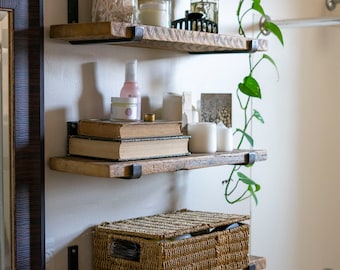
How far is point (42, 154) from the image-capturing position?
1.57 meters

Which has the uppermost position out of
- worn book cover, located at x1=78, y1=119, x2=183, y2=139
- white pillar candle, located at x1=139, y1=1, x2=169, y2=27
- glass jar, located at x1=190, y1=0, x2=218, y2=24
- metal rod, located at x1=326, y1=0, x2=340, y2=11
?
metal rod, located at x1=326, y1=0, x2=340, y2=11

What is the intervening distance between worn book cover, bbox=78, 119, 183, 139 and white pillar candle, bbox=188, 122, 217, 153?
12cm

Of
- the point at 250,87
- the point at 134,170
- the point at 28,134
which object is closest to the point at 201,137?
the point at 250,87

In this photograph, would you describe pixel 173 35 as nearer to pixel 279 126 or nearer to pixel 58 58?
pixel 58 58

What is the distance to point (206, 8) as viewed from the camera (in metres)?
1.82

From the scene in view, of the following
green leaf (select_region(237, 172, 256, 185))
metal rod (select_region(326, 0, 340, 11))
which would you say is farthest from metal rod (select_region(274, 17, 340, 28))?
green leaf (select_region(237, 172, 256, 185))

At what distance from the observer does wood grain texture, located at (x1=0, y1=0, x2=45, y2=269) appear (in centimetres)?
152

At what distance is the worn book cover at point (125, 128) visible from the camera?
5.06 feet

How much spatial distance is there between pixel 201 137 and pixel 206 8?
34 centimetres

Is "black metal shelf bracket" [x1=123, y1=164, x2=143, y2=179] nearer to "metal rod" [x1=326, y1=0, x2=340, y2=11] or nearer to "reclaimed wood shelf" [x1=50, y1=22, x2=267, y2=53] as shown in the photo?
"reclaimed wood shelf" [x1=50, y1=22, x2=267, y2=53]

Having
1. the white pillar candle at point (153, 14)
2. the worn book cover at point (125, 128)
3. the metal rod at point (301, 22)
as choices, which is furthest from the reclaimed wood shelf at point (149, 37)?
the metal rod at point (301, 22)

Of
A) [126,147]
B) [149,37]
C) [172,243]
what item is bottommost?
[172,243]

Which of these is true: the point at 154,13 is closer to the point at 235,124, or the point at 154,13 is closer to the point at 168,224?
the point at 168,224

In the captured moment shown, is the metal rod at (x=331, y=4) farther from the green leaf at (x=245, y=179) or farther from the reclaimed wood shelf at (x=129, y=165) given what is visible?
the reclaimed wood shelf at (x=129, y=165)
